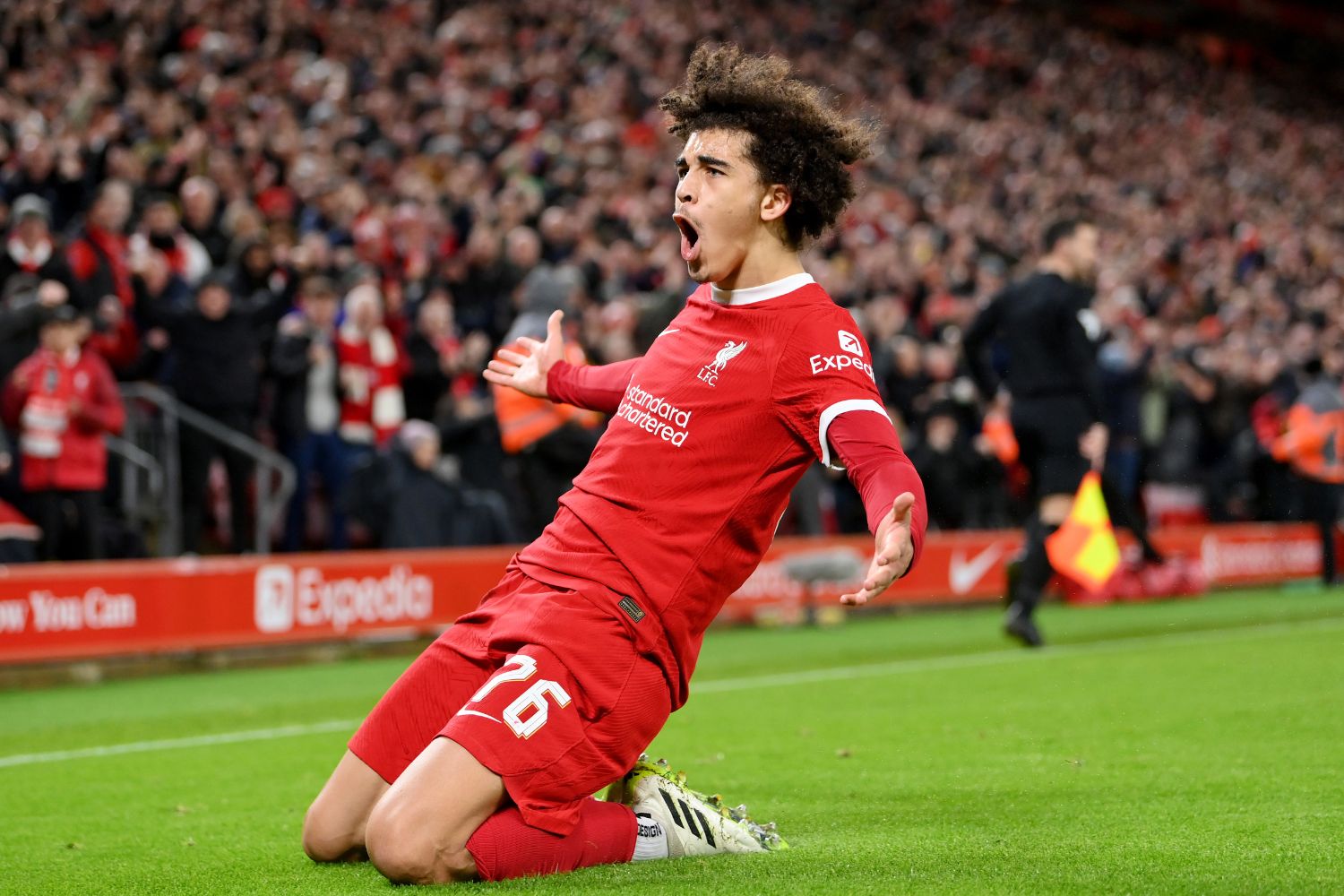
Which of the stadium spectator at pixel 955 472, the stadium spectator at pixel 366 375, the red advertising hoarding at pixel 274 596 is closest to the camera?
the red advertising hoarding at pixel 274 596

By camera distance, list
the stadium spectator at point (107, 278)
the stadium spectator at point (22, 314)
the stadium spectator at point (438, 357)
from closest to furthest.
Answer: the stadium spectator at point (22, 314)
the stadium spectator at point (107, 278)
the stadium spectator at point (438, 357)

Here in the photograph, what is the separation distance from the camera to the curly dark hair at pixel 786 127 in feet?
14.8

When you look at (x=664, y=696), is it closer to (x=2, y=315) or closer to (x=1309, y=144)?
(x=2, y=315)

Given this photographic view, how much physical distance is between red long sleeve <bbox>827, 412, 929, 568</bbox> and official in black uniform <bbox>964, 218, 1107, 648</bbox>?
624cm

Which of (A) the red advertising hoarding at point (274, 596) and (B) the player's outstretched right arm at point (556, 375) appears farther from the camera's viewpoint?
(A) the red advertising hoarding at point (274, 596)

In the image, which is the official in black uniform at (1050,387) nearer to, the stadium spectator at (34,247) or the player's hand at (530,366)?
the player's hand at (530,366)

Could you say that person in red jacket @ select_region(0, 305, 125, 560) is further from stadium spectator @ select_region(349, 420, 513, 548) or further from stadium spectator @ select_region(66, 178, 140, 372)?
stadium spectator @ select_region(349, 420, 513, 548)

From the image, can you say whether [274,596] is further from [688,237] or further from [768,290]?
[768,290]

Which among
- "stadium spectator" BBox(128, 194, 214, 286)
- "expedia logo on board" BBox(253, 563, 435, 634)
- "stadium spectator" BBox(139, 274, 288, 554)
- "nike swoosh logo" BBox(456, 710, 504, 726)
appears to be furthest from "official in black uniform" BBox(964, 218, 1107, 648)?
"nike swoosh logo" BBox(456, 710, 504, 726)

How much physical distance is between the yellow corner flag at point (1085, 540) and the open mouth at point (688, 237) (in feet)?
19.6

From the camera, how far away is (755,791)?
5.90 meters

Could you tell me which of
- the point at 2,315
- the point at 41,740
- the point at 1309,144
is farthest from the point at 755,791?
the point at 1309,144

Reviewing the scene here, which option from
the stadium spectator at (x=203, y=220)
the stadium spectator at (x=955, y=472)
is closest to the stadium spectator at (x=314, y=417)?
the stadium spectator at (x=203, y=220)

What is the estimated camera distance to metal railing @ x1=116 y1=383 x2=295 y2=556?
40.3ft
